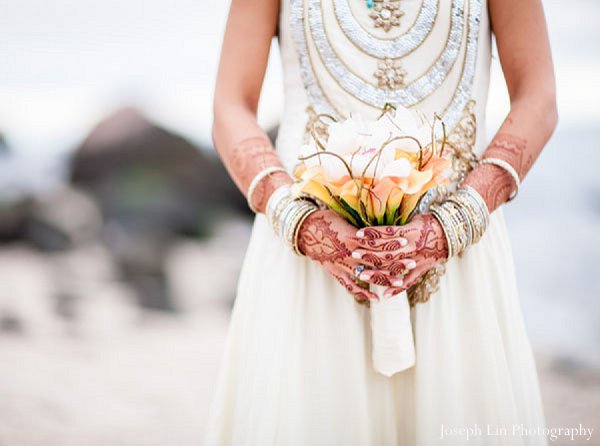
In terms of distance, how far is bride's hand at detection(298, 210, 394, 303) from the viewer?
94 cm

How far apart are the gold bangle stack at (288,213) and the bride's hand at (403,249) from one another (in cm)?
12

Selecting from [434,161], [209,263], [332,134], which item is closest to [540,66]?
[434,161]

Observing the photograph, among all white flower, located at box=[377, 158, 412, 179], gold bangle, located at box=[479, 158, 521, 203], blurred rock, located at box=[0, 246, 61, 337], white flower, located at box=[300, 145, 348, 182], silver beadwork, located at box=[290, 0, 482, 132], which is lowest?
white flower, located at box=[377, 158, 412, 179]

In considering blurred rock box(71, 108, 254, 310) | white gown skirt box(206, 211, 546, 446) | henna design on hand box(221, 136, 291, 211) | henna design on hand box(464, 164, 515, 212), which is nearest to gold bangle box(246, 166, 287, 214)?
henna design on hand box(221, 136, 291, 211)

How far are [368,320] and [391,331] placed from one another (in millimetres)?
101

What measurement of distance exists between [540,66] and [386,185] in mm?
475

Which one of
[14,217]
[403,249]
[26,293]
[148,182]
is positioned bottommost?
[403,249]

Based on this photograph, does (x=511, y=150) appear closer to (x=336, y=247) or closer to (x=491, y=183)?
(x=491, y=183)

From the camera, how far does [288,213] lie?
1.01 m

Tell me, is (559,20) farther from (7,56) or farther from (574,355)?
(7,56)

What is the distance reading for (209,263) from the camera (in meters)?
5.09

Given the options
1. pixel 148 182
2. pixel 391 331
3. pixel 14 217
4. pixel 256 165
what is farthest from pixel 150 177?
pixel 391 331

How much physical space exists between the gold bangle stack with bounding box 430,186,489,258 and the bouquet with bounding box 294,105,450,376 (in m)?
0.07

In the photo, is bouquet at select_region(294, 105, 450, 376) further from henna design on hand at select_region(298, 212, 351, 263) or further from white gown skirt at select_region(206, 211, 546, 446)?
white gown skirt at select_region(206, 211, 546, 446)
